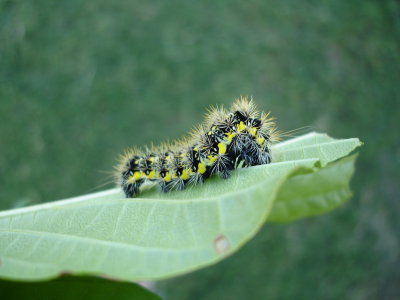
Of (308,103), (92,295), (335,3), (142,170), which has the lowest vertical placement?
(92,295)

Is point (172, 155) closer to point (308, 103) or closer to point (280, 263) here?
point (280, 263)

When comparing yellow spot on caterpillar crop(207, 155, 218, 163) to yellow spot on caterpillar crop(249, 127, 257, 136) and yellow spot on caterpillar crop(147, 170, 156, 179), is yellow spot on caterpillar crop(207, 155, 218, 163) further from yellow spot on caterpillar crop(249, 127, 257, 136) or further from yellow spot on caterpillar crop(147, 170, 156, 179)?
yellow spot on caterpillar crop(147, 170, 156, 179)

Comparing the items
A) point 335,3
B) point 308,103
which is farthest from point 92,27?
point 335,3

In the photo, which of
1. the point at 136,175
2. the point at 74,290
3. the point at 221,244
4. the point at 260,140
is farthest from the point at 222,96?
the point at 221,244

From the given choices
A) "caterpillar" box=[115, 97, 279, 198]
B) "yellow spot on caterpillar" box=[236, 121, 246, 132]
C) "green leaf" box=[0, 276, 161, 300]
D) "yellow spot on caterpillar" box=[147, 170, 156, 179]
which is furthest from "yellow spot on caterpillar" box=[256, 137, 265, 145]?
"green leaf" box=[0, 276, 161, 300]

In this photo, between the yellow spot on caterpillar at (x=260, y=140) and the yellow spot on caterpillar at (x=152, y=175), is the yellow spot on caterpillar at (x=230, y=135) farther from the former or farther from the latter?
the yellow spot on caterpillar at (x=152, y=175)

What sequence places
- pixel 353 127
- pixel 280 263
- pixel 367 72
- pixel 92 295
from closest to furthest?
1. pixel 92 295
2. pixel 280 263
3. pixel 353 127
4. pixel 367 72
